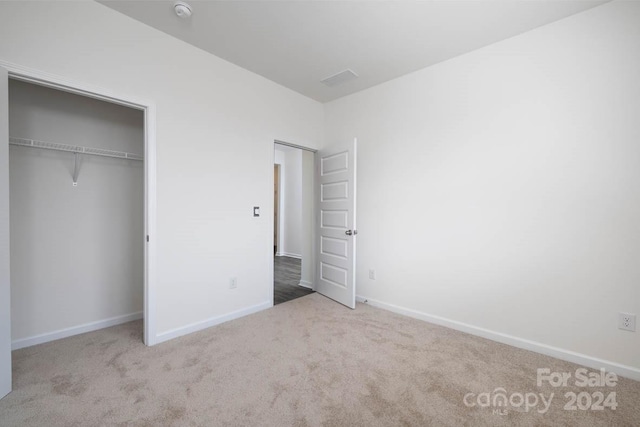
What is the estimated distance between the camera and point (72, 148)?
2.54 m

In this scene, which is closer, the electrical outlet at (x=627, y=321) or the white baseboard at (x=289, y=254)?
the electrical outlet at (x=627, y=321)

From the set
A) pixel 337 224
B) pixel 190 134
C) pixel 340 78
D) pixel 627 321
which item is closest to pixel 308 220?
pixel 337 224

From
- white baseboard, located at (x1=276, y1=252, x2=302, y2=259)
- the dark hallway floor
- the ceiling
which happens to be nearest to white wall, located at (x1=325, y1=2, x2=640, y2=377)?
the ceiling

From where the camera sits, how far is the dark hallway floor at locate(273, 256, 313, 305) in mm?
3871

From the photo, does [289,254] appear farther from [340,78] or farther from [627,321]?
[627,321]

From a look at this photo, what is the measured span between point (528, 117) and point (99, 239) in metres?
4.24

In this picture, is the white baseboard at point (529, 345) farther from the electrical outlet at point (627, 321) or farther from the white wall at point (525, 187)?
the electrical outlet at point (627, 321)

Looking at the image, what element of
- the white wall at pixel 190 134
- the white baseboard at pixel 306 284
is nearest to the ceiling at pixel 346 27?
the white wall at pixel 190 134

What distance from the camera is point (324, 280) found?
3877 mm

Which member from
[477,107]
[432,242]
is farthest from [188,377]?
[477,107]

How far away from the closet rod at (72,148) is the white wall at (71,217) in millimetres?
92

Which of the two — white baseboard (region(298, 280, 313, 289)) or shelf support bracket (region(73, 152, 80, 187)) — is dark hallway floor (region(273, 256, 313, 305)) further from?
shelf support bracket (region(73, 152, 80, 187))

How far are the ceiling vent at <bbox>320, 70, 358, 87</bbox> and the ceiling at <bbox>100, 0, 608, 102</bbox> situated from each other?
10 cm

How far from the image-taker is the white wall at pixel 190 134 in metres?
2.01
